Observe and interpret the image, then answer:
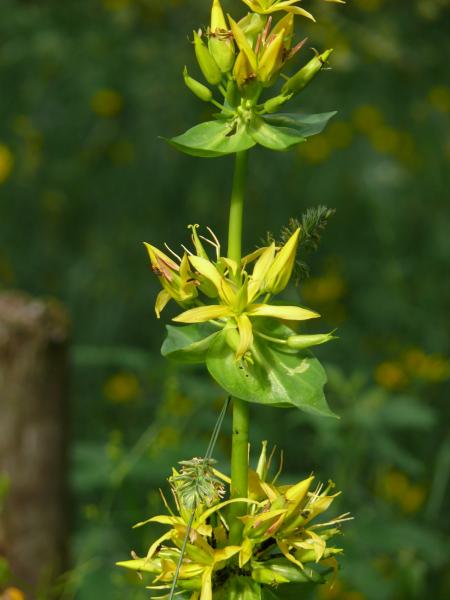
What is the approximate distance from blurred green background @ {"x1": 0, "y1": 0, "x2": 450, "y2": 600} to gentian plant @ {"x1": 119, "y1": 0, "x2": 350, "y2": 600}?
2.20 m

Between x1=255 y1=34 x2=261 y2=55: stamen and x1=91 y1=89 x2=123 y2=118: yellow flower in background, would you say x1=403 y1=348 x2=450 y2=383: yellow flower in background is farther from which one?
x1=255 y1=34 x2=261 y2=55: stamen

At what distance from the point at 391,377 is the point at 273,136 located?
290 centimetres

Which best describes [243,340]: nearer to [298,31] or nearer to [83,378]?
[83,378]

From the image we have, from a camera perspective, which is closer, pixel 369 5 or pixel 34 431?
pixel 34 431

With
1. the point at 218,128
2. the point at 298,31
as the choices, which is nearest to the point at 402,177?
the point at 298,31

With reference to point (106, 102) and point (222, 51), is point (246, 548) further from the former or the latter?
point (106, 102)

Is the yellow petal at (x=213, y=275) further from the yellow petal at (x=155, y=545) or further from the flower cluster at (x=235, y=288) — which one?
the yellow petal at (x=155, y=545)

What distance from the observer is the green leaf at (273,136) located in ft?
3.03

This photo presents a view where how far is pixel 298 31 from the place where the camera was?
517 cm

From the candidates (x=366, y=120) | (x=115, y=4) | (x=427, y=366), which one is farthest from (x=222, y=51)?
(x=366, y=120)

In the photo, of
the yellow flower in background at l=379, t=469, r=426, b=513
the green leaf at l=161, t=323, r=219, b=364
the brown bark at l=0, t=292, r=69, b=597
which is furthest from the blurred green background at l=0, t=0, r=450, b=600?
the green leaf at l=161, t=323, r=219, b=364

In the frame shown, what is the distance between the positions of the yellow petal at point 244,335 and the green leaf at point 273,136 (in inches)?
6.0

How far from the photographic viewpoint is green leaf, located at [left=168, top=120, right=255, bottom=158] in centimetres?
94

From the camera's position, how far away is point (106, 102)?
5.57 m
